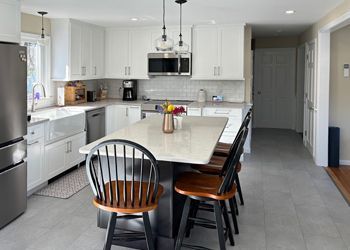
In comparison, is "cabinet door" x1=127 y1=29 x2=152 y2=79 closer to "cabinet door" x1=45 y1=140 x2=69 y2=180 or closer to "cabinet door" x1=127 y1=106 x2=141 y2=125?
"cabinet door" x1=127 y1=106 x2=141 y2=125

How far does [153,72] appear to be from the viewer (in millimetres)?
6547

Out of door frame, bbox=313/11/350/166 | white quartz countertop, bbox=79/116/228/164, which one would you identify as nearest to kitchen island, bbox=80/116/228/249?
white quartz countertop, bbox=79/116/228/164

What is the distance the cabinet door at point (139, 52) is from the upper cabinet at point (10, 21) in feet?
10.5

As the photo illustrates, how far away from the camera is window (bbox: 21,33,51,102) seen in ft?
17.3

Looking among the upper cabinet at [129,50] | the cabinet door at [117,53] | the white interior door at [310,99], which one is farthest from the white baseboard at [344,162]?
the cabinet door at [117,53]

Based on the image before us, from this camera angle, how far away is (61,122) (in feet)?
15.3

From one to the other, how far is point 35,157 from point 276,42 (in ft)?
23.1

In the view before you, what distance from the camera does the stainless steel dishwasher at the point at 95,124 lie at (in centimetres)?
564

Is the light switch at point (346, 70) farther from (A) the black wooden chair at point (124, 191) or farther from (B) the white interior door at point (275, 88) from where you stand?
(A) the black wooden chair at point (124, 191)

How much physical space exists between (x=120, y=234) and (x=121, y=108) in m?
3.86

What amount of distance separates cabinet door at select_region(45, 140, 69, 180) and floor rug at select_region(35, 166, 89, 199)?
0.42 feet

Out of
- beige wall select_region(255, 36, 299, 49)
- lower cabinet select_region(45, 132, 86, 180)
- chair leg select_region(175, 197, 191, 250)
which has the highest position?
beige wall select_region(255, 36, 299, 49)

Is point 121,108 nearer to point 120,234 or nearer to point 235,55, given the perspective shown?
point 235,55

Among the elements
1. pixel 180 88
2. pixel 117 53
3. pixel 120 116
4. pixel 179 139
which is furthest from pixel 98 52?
pixel 179 139
